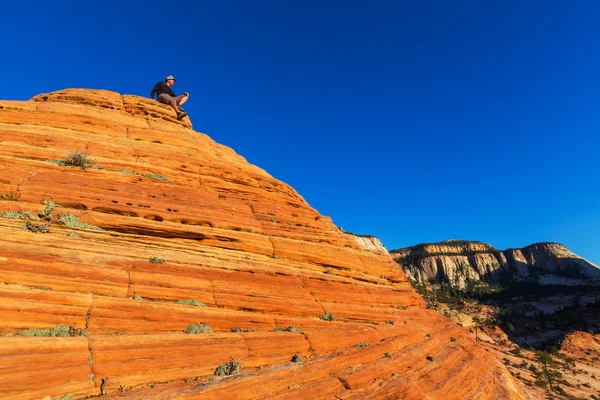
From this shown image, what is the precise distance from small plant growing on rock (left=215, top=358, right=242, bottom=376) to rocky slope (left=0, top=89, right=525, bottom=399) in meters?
0.04

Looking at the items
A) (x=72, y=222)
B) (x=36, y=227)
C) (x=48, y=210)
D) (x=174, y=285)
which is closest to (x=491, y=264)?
(x=174, y=285)

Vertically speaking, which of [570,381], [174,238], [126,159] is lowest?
[570,381]

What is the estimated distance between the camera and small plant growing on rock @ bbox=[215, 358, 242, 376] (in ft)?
29.5

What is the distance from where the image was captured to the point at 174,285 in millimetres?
11109

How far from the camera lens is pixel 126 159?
16.9 meters

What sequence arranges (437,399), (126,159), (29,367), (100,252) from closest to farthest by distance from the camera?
(29,367) < (100,252) < (437,399) < (126,159)

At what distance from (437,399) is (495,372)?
13.8 meters

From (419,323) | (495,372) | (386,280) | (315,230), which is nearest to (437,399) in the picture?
(419,323)

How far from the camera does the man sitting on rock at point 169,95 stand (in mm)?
25322

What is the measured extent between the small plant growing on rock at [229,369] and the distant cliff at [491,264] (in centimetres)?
16533

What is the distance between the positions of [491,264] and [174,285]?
20548cm

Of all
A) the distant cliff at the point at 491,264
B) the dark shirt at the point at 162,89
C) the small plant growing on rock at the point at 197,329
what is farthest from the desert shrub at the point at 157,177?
the distant cliff at the point at 491,264

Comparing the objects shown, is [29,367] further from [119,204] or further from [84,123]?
[84,123]

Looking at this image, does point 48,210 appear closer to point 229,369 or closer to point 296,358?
point 229,369
